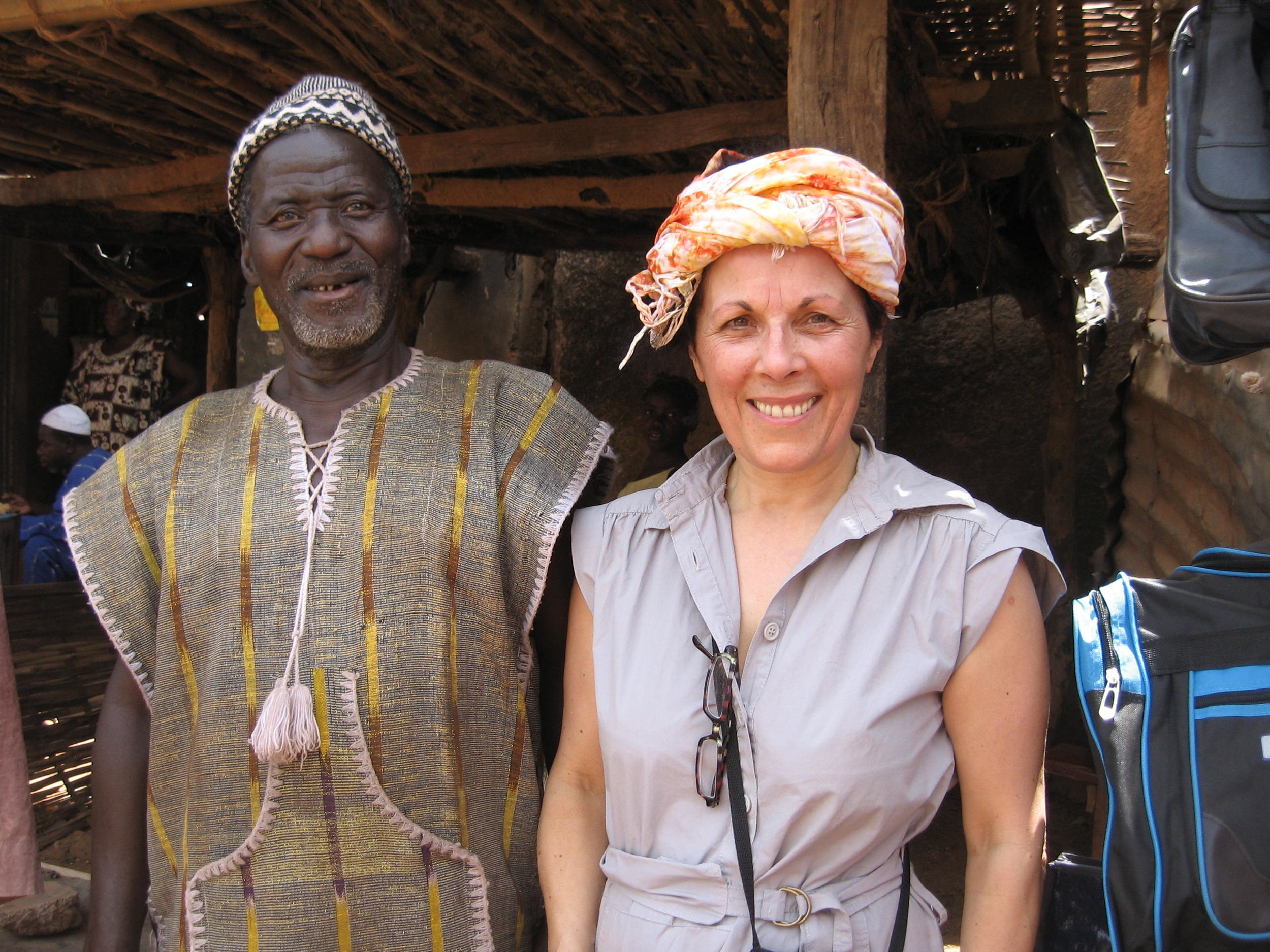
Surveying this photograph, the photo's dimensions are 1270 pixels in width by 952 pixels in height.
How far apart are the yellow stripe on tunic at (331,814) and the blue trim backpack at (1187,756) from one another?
1.10 meters

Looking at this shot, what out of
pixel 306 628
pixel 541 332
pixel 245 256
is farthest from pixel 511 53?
pixel 541 332

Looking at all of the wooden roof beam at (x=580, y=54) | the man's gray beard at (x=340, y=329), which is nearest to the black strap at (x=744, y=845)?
the man's gray beard at (x=340, y=329)

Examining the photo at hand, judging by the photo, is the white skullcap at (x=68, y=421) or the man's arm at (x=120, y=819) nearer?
the man's arm at (x=120, y=819)

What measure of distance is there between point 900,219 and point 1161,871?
919 mm

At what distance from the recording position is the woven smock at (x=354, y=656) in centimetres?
168

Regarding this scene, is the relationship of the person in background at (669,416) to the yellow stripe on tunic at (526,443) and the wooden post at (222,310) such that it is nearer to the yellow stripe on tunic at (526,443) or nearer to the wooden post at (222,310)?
the wooden post at (222,310)

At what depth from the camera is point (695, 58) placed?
3189 millimetres

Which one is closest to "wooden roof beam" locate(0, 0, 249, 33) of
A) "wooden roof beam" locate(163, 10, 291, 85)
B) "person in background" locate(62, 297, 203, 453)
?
"wooden roof beam" locate(163, 10, 291, 85)

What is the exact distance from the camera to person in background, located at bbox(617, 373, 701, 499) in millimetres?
5273

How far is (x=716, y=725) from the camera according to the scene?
1383 millimetres

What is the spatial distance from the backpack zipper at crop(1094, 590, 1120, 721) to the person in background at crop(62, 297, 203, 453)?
19.1 feet

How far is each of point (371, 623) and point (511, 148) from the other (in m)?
2.61

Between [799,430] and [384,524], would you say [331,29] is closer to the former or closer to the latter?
[384,524]

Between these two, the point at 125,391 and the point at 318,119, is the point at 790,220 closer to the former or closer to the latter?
the point at 318,119
